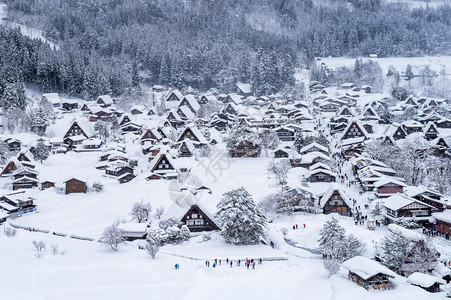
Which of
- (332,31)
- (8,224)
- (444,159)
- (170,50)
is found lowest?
(8,224)

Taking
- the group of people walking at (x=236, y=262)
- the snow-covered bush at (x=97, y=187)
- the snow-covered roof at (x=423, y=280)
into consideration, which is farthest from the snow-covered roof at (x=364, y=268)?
the snow-covered bush at (x=97, y=187)

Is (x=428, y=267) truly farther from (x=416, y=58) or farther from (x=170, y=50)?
(x=416, y=58)

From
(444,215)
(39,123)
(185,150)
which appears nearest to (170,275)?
(444,215)

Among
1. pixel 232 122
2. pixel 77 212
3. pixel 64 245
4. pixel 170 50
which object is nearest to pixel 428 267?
pixel 64 245

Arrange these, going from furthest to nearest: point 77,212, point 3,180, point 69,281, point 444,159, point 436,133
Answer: point 436,133 < point 444,159 < point 3,180 < point 77,212 < point 69,281

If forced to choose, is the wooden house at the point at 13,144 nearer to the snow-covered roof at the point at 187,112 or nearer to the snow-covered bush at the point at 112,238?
the snow-covered roof at the point at 187,112

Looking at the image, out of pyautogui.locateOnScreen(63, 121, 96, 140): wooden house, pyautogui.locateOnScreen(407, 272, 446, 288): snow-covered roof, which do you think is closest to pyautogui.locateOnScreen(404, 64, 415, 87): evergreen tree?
pyautogui.locateOnScreen(63, 121, 96, 140): wooden house

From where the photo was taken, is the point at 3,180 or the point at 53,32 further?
the point at 53,32
